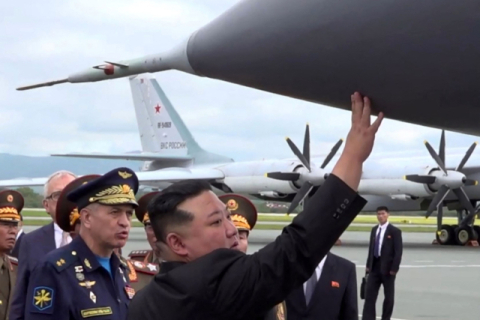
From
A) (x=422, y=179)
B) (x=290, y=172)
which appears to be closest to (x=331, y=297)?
(x=422, y=179)

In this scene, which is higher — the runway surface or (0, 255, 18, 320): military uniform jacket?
(0, 255, 18, 320): military uniform jacket

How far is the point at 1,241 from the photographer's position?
18.6 ft

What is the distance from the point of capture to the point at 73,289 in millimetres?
3410

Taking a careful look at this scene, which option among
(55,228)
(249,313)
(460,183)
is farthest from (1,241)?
(460,183)

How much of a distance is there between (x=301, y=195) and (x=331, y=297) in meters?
21.7

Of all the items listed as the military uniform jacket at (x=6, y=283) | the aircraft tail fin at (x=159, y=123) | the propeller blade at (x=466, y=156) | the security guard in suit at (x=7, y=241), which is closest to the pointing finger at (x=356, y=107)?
the security guard in suit at (x=7, y=241)

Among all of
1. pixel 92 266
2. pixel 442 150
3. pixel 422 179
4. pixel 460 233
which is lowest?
pixel 460 233

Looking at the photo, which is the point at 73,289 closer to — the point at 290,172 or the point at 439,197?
the point at 439,197

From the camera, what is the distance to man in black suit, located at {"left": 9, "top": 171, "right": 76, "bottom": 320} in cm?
370

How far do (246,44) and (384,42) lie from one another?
38 cm

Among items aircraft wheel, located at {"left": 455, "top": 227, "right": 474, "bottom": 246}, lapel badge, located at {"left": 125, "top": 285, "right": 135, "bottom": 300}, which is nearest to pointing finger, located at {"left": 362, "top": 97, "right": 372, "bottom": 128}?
lapel badge, located at {"left": 125, "top": 285, "right": 135, "bottom": 300}

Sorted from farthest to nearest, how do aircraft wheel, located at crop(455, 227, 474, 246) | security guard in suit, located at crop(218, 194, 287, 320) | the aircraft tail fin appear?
1. the aircraft tail fin
2. aircraft wheel, located at crop(455, 227, 474, 246)
3. security guard in suit, located at crop(218, 194, 287, 320)

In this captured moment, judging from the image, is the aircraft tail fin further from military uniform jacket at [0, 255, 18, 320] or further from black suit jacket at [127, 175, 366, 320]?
black suit jacket at [127, 175, 366, 320]

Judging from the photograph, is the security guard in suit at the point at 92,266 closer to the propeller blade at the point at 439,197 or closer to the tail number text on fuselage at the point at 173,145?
the propeller blade at the point at 439,197
